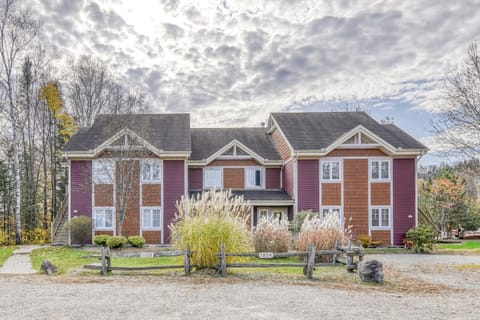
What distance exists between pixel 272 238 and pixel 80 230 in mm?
11560

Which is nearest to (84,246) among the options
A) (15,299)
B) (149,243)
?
(149,243)

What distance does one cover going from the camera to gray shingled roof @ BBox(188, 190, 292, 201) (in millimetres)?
21328

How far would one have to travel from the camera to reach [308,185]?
68.2 feet

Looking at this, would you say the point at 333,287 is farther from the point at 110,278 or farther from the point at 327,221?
the point at 110,278

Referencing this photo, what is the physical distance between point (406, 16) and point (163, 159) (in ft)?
45.1

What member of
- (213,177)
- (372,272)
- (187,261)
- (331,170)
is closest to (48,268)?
(187,261)

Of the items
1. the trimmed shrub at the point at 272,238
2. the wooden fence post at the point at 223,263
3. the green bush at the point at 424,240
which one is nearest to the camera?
the wooden fence post at the point at 223,263

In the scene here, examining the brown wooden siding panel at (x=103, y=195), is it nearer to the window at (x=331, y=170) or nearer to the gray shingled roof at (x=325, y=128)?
the gray shingled roof at (x=325, y=128)

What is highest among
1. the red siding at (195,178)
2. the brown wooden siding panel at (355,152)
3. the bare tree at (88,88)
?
the bare tree at (88,88)

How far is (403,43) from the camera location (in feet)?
57.8

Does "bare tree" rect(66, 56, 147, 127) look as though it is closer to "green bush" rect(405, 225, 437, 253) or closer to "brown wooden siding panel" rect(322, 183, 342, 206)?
"brown wooden siding panel" rect(322, 183, 342, 206)

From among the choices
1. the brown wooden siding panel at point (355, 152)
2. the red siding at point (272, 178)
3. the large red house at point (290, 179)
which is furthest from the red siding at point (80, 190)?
the brown wooden siding panel at point (355, 152)

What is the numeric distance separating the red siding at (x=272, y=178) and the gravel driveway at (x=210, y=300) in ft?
44.7

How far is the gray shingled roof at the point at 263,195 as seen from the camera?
21.3 m
